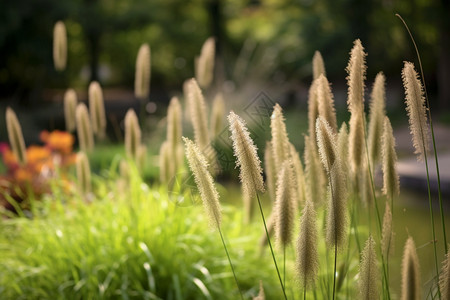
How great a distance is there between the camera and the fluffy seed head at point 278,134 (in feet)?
4.29

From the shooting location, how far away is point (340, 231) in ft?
3.38

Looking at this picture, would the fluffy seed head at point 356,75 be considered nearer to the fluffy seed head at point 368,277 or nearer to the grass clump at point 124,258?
the fluffy seed head at point 368,277

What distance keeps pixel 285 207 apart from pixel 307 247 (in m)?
0.12

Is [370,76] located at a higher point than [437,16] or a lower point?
lower

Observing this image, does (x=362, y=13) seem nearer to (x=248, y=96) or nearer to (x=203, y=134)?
(x=248, y=96)

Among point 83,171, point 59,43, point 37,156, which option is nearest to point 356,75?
point 83,171

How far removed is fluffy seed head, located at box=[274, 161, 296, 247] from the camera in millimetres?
1126

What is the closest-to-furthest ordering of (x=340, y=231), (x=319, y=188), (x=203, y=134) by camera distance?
(x=340, y=231) → (x=319, y=188) → (x=203, y=134)

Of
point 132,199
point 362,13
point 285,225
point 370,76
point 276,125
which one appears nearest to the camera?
point 285,225

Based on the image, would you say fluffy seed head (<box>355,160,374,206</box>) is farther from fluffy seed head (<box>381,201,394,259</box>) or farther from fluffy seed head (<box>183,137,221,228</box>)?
fluffy seed head (<box>183,137,221,228</box>)

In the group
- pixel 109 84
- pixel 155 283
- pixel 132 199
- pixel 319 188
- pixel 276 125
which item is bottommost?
pixel 109 84

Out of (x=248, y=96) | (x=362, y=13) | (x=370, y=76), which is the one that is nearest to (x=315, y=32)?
(x=362, y=13)

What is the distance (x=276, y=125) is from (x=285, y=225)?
Result: 0.26 meters

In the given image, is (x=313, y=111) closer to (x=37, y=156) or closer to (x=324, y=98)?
(x=324, y=98)
